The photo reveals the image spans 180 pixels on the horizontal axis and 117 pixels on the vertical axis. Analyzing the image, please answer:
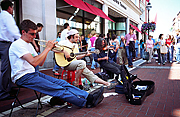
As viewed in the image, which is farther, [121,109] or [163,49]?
[163,49]

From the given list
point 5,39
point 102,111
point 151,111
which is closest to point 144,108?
point 151,111

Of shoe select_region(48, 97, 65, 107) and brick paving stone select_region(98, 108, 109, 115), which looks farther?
shoe select_region(48, 97, 65, 107)

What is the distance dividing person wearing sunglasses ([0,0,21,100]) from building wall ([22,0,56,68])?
10.7 feet

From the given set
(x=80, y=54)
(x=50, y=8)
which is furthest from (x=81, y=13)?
(x=80, y=54)

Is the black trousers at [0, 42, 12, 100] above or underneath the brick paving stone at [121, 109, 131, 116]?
above

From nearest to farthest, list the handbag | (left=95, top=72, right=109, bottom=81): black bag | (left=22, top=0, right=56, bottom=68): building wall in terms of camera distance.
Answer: (left=95, top=72, right=109, bottom=81): black bag, (left=22, top=0, right=56, bottom=68): building wall, the handbag

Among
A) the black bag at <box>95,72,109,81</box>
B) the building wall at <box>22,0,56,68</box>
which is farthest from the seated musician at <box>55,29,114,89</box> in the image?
the building wall at <box>22,0,56,68</box>

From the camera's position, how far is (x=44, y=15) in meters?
7.71

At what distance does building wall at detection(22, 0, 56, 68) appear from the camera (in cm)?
693

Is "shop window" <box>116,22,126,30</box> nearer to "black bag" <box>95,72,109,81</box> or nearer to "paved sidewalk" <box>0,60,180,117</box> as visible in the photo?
"black bag" <box>95,72,109,81</box>

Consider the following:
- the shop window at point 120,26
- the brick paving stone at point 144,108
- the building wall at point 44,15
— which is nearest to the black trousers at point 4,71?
the brick paving stone at point 144,108

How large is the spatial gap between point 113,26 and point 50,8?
12.1m

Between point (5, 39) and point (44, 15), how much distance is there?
4.33 metres

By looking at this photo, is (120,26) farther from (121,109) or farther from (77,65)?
(121,109)
